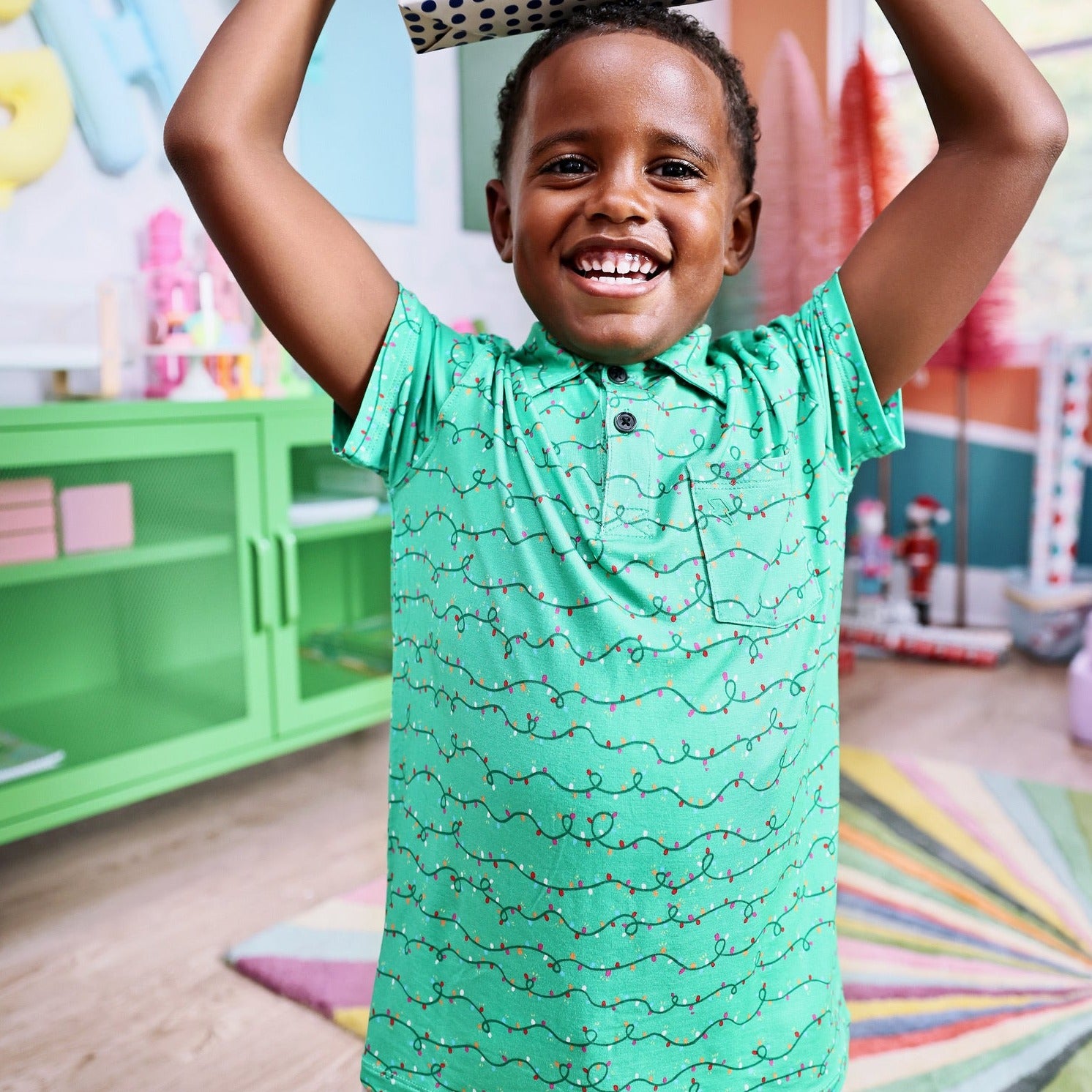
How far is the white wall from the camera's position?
5.93ft

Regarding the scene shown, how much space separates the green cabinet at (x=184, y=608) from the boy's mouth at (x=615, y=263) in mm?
1141

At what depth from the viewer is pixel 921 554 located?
304cm

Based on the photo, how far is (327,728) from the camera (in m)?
2.01

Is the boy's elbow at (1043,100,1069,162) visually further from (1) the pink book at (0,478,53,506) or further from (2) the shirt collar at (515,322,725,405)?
(1) the pink book at (0,478,53,506)

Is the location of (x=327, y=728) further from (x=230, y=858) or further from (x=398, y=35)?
(x=398, y=35)

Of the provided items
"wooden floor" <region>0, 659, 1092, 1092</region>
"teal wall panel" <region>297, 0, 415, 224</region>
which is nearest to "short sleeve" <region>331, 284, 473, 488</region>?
"wooden floor" <region>0, 659, 1092, 1092</region>

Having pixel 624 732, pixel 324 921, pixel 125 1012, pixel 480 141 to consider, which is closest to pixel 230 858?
pixel 324 921

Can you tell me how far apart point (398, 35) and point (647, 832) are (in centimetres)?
222

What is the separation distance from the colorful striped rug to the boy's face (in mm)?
935

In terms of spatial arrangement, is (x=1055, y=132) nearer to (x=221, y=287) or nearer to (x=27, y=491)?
Answer: (x=27, y=491)

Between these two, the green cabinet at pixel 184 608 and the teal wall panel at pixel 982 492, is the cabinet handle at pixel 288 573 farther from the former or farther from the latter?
the teal wall panel at pixel 982 492

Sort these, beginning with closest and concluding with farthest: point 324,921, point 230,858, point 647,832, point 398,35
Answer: point 647,832 → point 324,921 → point 230,858 → point 398,35

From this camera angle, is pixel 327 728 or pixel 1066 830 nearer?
pixel 1066 830

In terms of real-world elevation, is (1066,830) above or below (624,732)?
below
